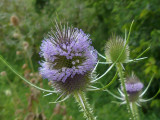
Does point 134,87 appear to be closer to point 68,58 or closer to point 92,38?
point 92,38

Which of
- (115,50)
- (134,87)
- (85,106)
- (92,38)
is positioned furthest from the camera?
(134,87)

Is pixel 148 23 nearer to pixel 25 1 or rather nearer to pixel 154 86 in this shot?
pixel 154 86

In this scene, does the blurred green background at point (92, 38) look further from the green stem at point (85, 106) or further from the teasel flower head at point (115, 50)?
the green stem at point (85, 106)

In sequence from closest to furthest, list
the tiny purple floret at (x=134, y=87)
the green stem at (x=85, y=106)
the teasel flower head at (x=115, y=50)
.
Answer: the green stem at (x=85, y=106)
the teasel flower head at (x=115, y=50)
the tiny purple floret at (x=134, y=87)

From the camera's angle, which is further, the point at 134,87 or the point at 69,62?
the point at 134,87

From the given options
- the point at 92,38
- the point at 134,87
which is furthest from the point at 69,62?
the point at 134,87

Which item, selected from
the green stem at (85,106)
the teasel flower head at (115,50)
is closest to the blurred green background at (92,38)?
the teasel flower head at (115,50)

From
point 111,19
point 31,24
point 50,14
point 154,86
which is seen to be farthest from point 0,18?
point 154,86
